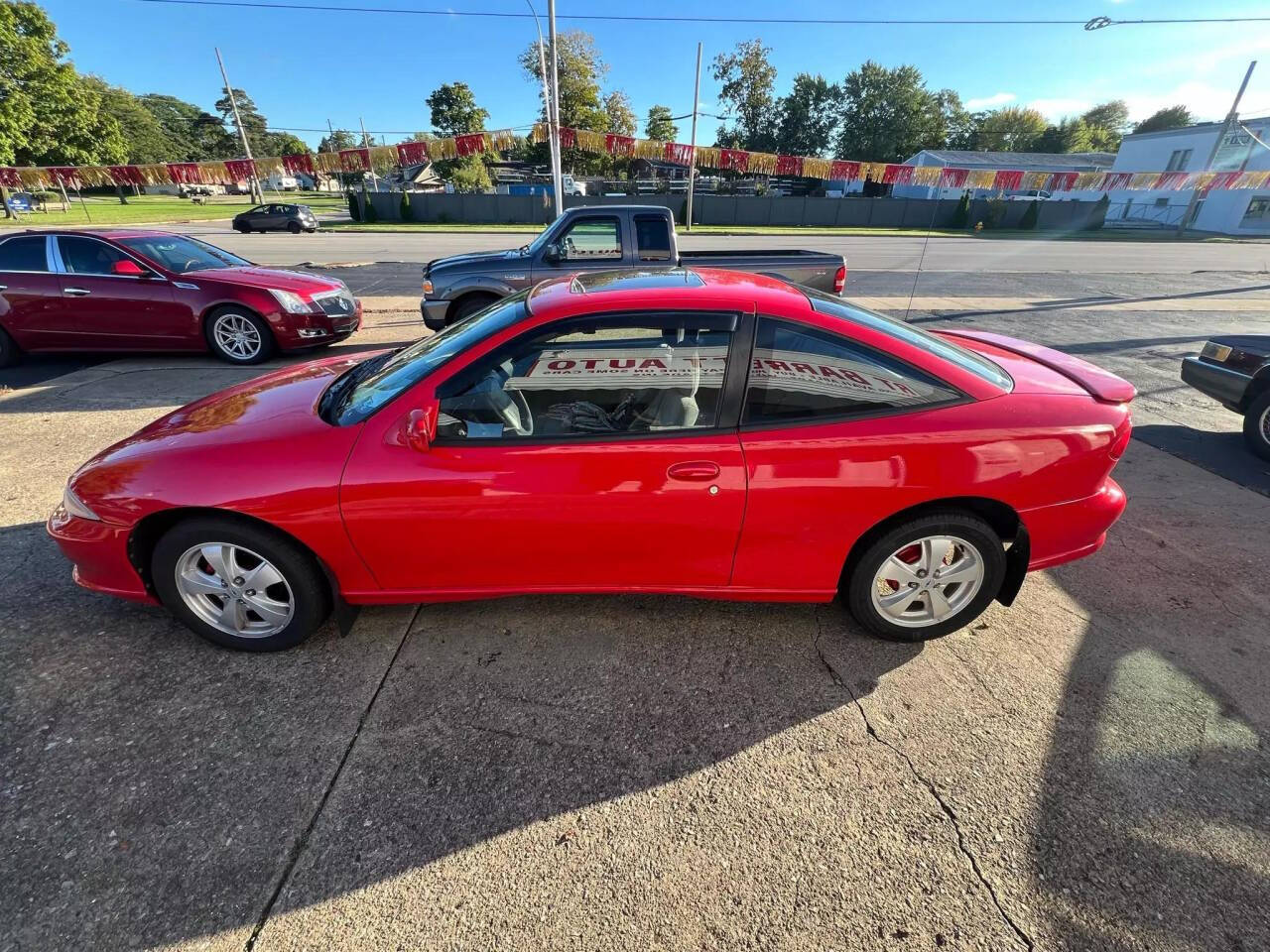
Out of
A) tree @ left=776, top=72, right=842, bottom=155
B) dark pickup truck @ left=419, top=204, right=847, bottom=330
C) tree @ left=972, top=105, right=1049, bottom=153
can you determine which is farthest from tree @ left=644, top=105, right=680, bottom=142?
dark pickup truck @ left=419, top=204, right=847, bottom=330

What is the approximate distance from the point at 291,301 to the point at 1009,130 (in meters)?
96.4

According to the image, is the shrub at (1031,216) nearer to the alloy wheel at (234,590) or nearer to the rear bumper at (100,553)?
the alloy wheel at (234,590)

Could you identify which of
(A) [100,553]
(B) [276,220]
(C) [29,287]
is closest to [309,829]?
(A) [100,553]

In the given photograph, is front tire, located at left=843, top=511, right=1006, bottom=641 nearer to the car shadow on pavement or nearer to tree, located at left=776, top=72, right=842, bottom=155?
the car shadow on pavement

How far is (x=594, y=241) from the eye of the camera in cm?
696

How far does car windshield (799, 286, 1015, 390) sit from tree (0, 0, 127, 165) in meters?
40.2

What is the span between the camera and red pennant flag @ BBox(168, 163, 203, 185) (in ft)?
80.7

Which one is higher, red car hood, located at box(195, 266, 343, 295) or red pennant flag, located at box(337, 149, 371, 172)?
red pennant flag, located at box(337, 149, 371, 172)

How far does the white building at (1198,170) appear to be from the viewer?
38.5 metres

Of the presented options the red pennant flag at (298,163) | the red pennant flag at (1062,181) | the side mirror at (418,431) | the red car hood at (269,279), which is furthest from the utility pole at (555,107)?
the red pennant flag at (1062,181)

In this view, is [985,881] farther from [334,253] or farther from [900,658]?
[334,253]

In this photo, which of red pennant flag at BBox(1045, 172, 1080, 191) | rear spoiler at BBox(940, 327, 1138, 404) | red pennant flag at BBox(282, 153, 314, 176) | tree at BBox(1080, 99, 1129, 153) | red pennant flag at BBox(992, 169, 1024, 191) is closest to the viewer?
rear spoiler at BBox(940, 327, 1138, 404)

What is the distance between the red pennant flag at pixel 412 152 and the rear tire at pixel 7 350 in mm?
21068

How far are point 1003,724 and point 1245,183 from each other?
44.2 meters
